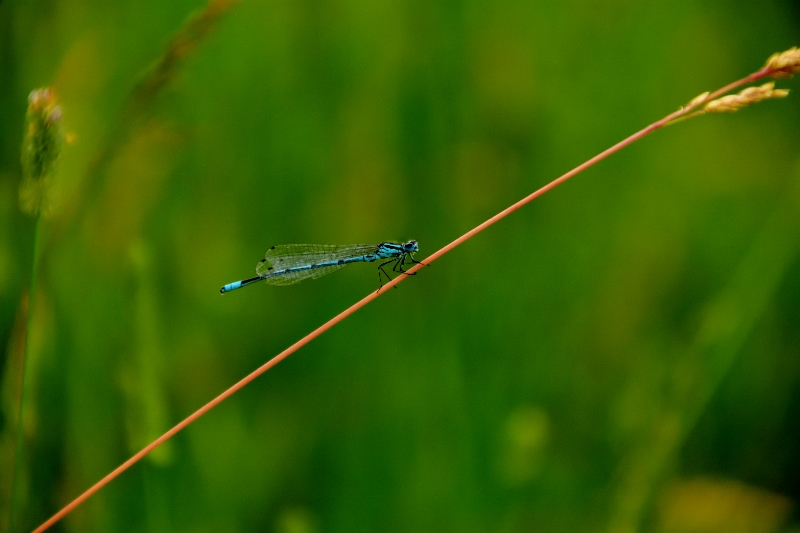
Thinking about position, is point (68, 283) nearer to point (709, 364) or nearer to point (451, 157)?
point (451, 157)

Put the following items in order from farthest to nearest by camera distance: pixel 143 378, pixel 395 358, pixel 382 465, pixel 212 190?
1. pixel 212 190
2. pixel 395 358
3. pixel 382 465
4. pixel 143 378

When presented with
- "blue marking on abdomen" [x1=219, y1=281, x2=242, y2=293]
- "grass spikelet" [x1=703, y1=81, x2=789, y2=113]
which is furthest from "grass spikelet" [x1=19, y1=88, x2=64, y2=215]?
"grass spikelet" [x1=703, y1=81, x2=789, y2=113]

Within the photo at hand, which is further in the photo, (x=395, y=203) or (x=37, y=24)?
(x=395, y=203)

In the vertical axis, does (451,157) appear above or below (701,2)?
below

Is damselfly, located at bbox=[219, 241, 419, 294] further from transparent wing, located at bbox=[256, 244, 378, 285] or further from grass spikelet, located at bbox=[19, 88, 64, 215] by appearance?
grass spikelet, located at bbox=[19, 88, 64, 215]

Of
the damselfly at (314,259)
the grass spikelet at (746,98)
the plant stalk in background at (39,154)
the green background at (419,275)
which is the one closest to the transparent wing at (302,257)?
the damselfly at (314,259)

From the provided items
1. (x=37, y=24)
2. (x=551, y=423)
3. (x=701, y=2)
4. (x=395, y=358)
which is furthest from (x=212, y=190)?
(x=701, y=2)

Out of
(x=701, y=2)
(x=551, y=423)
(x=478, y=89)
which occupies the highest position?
(x=701, y=2)
